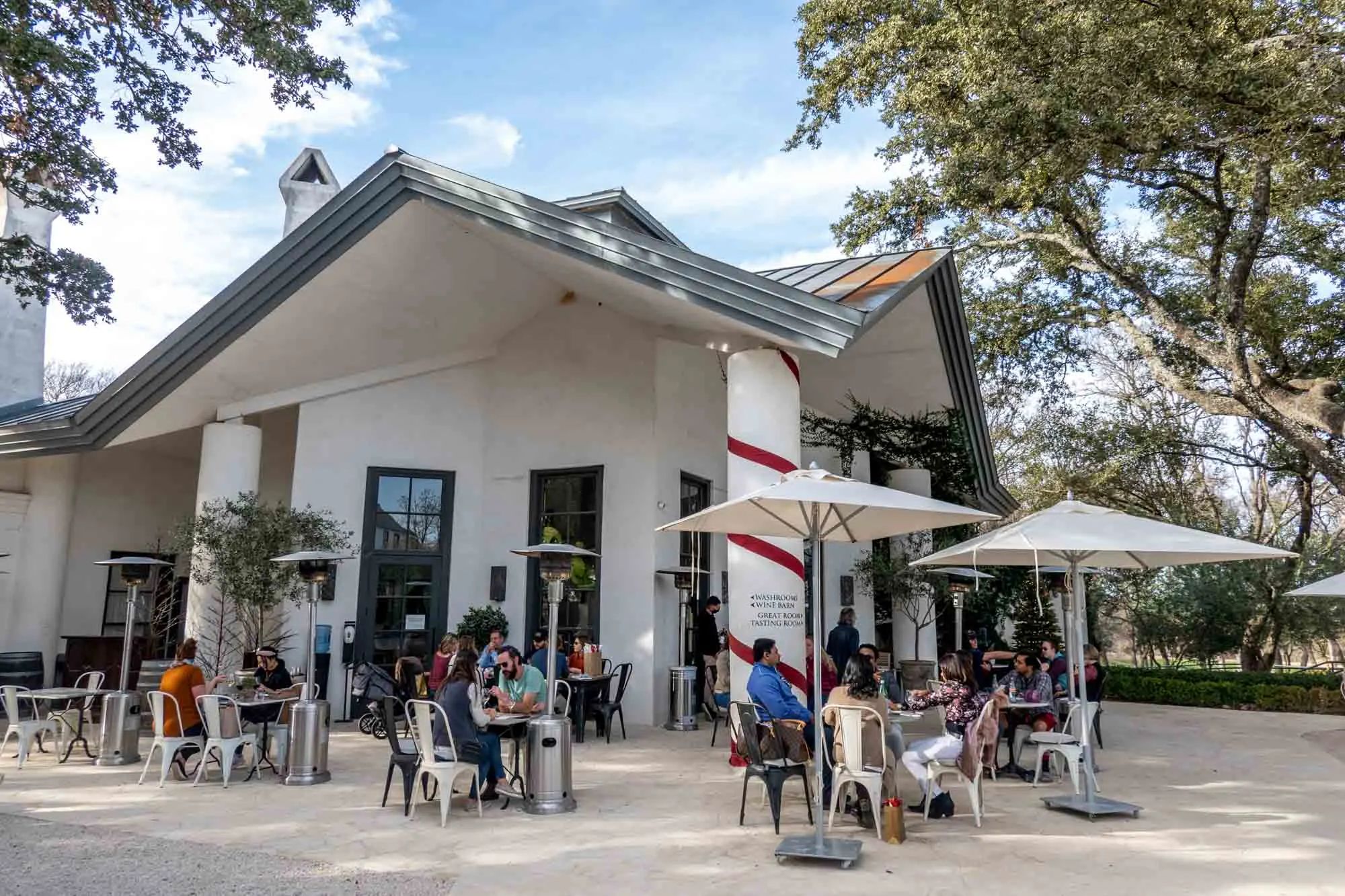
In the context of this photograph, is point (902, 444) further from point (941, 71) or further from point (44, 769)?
point (44, 769)

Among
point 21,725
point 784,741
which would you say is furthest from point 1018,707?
point 21,725

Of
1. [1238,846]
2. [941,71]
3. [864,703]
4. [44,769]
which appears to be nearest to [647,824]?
[864,703]

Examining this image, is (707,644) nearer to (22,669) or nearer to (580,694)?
(580,694)

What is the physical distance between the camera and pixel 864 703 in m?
5.60

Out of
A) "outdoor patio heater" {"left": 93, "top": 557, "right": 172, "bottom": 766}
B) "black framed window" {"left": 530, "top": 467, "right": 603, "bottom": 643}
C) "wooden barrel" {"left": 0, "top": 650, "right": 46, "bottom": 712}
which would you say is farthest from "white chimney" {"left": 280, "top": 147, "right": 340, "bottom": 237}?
"outdoor patio heater" {"left": 93, "top": 557, "right": 172, "bottom": 766}

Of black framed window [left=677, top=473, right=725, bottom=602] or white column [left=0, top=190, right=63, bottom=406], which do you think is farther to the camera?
white column [left=0, top=190, right=63, bottom=406]

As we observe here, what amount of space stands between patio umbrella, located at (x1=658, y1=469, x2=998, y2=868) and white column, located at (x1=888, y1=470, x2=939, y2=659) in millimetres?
7380

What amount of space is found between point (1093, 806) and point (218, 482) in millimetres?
9839

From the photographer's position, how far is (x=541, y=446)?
11875 mm

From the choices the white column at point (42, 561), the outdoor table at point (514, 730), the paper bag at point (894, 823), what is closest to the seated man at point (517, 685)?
the outdoor table at point (514, 730)

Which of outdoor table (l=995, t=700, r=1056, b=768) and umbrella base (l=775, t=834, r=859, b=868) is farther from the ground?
outdoor table (l=995, t=700, r=1056, b=768)

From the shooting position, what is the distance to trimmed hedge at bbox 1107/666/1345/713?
46.4ft

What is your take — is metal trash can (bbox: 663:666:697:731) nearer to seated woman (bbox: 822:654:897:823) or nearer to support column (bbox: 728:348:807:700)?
support column (bbox: 728:348:807:700)

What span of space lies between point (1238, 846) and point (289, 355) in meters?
10.2
